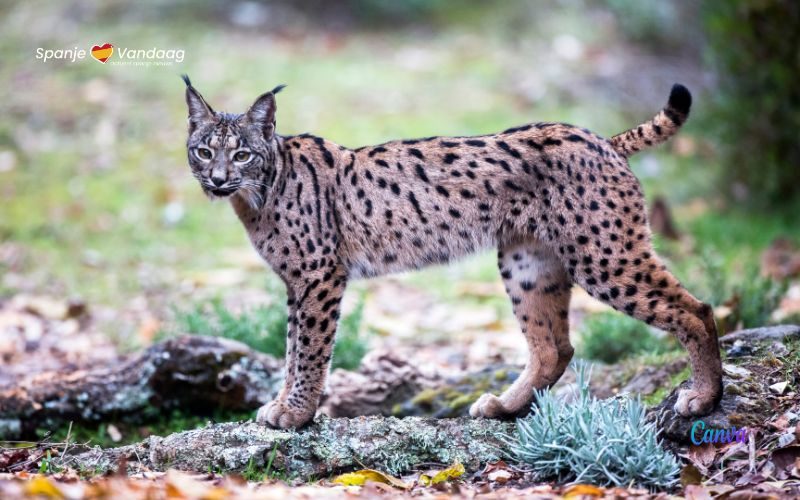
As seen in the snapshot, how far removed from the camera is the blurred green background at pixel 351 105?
1111 cm

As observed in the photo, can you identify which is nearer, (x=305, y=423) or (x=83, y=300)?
(x=305, y=423)

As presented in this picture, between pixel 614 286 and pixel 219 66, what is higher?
pixel 219 66

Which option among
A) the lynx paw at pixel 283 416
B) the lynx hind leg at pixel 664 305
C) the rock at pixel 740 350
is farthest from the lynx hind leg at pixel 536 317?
the lynx paw at pixel 283 416

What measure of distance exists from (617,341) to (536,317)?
1719mm

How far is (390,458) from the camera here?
5.67 m

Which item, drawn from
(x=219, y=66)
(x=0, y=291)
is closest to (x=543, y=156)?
(x=0, y=291)

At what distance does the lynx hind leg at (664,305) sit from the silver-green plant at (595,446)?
487 millimetres

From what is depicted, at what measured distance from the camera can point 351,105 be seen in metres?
15.3

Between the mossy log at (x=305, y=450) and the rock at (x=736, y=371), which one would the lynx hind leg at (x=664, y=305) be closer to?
the rock at (x=736, y=371)

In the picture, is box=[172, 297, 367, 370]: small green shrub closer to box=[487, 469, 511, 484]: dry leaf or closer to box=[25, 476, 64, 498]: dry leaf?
box=[487, 469, 511, 484]: dry leaf

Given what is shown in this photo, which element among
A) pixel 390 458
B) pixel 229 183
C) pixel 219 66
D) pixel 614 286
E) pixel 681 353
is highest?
pixel 219 66

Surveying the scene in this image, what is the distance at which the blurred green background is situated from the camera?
11109 millimetres

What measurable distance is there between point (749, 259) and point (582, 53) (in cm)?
759

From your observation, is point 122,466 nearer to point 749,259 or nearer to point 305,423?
point 305,423
